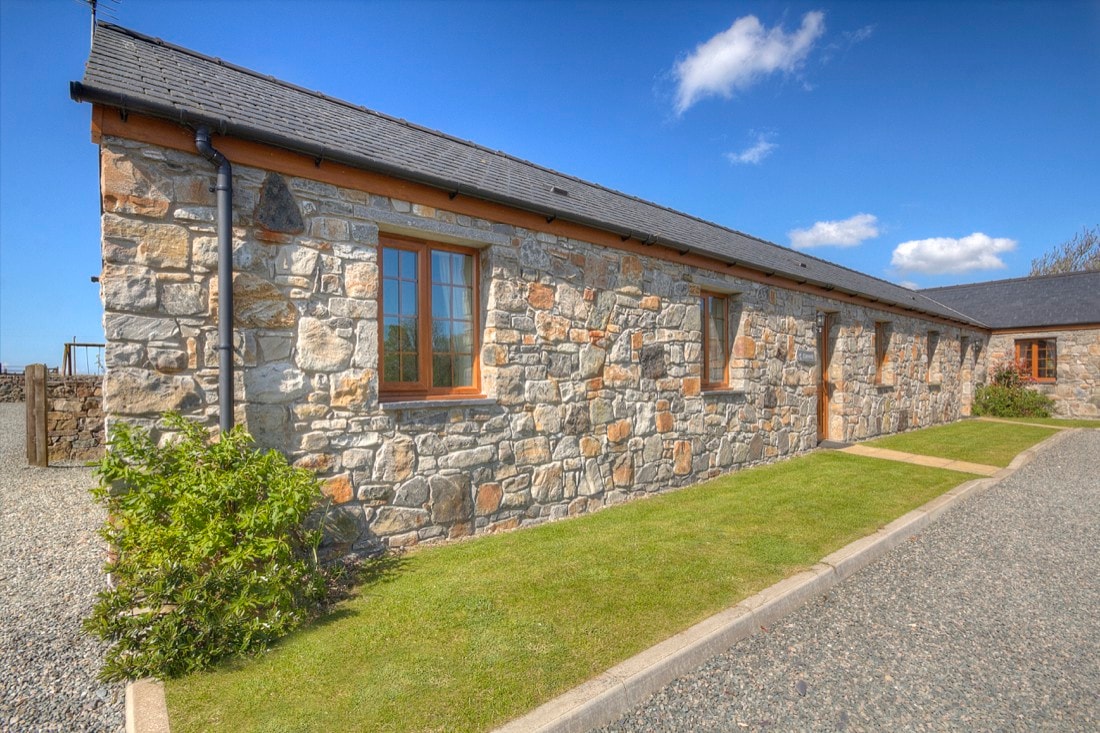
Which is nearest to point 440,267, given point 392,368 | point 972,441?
point 392,368

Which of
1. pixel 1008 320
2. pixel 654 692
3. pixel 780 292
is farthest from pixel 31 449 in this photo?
pixel 1008 320

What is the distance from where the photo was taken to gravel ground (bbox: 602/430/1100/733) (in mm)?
2598

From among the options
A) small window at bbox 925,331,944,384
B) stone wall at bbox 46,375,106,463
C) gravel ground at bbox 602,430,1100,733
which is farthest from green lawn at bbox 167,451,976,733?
small window at bbox 925,331,944,384

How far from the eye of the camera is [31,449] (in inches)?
359

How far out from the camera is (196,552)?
3053mm

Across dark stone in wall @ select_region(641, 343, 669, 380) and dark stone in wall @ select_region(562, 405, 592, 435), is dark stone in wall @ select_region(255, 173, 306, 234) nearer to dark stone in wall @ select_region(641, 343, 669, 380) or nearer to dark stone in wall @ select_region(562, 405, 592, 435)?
dark stone in wall @ select_region(562, 405, 592, 435)

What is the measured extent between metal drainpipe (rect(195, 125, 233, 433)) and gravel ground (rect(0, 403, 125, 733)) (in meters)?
1.61

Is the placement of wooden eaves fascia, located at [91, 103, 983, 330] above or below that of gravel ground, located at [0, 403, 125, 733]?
above

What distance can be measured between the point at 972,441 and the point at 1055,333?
9833 millimetres

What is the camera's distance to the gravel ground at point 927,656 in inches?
102

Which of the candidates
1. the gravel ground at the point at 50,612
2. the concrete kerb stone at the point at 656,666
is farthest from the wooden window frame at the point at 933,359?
the gravel ground at the point at 50,612

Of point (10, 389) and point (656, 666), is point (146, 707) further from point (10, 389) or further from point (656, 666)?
point (10, 389)

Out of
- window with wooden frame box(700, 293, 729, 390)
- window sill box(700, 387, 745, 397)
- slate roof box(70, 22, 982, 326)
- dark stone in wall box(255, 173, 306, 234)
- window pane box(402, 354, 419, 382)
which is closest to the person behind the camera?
slate roof box(70, 22, 982, 326)

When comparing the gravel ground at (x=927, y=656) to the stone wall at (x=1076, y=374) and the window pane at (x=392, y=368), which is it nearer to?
the window pane at (x=392, y=368)
